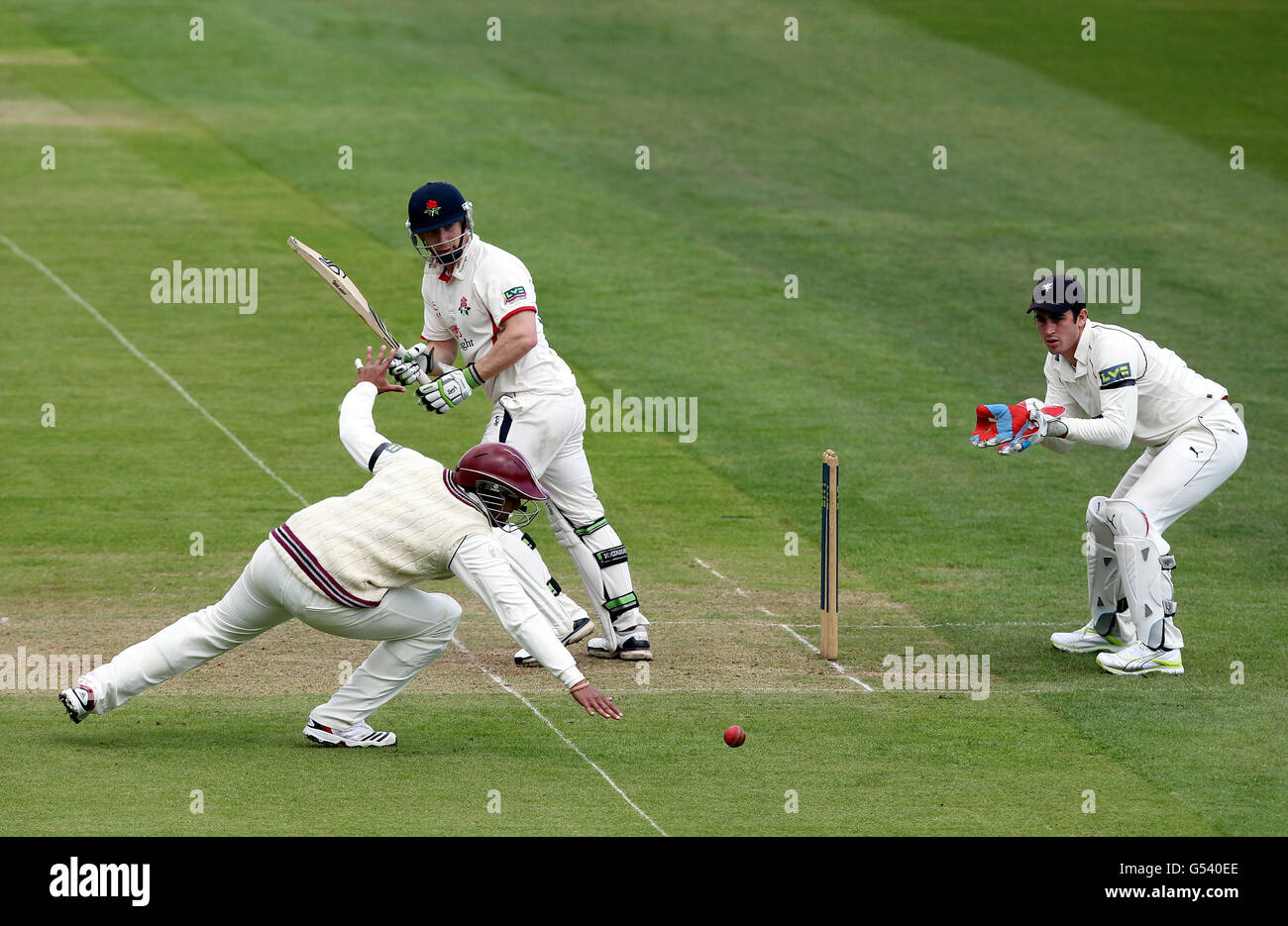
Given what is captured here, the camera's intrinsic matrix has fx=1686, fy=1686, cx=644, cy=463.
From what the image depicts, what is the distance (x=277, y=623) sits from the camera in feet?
26.7

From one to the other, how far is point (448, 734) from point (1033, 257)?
14.4 meters

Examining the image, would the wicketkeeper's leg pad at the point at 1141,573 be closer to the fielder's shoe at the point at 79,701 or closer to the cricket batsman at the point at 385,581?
the cricket batsman at the point at 385,581

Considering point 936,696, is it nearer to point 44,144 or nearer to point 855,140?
point 855,140

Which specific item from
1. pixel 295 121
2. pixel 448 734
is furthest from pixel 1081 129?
pixel 448 734

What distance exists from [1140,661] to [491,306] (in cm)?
433

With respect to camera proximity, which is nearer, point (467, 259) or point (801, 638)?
point (467, 259)

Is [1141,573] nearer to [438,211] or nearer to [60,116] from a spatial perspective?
[438,211]

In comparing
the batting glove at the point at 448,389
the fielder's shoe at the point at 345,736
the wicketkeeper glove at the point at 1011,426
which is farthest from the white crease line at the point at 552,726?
the wicketkeeper glove at the point at 1011,426

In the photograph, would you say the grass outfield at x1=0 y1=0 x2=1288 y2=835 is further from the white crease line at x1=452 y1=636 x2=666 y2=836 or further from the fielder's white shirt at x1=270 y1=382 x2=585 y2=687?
the fielder's white shirt at x1=270 y1=382 x2=585 y2=687

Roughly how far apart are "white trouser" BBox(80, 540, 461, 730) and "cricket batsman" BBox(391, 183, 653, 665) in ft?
4.74

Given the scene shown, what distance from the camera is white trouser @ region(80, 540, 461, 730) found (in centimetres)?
789

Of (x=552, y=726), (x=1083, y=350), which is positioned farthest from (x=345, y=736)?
(x=1083, y=350)

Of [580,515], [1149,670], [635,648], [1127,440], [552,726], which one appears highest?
[1127,440]

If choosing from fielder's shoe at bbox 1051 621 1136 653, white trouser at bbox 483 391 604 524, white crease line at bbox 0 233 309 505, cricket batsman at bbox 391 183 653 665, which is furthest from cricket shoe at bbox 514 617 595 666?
white crease line at bbox 0 233 309 505
